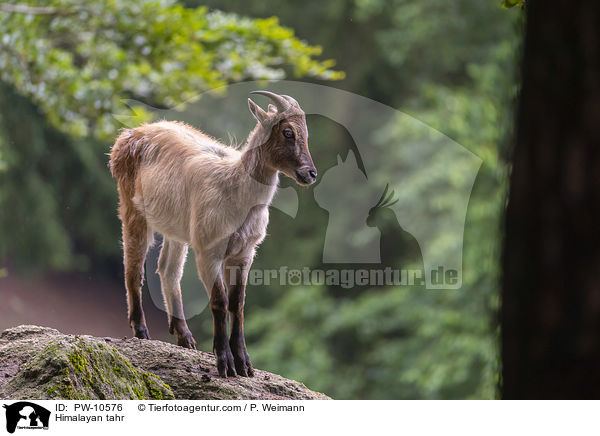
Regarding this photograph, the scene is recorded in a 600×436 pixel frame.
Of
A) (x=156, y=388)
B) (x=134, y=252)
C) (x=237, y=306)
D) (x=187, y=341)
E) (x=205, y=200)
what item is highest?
(x=205, y=200)

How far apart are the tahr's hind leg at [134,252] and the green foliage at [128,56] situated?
2.15 ft

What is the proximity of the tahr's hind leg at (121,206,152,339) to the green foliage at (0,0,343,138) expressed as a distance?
654 millimetres

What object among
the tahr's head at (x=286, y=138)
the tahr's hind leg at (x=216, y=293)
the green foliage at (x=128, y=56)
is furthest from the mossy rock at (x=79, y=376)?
the green foliage at (x=128, y=56)

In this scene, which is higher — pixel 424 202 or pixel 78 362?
pixel 424 202

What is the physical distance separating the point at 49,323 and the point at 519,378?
7.82 ft

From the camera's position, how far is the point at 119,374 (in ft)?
8.46

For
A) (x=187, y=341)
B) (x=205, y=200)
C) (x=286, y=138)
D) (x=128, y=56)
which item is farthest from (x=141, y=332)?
(x=128, y=56)

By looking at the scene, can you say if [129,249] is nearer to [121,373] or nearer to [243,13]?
[121,373]

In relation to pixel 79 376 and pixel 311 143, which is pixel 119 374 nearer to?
pixel 79 376

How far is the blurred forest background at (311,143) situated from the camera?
301 centimetres

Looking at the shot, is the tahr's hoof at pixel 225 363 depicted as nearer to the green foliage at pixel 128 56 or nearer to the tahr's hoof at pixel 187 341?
the tahr's hoof at pixel 187 341

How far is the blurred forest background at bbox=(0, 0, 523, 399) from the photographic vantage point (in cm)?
301

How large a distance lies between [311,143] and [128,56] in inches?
67.7
